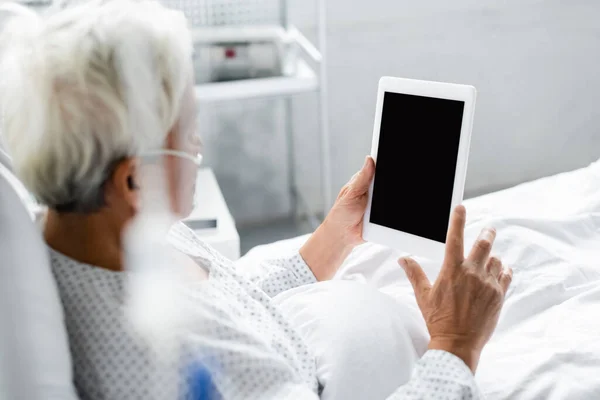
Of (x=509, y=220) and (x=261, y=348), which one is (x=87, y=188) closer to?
(x=261, y=348)

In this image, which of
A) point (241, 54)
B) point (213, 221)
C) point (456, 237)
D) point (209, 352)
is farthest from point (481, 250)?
point (241, 54)

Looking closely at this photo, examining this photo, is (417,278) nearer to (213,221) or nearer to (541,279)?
(541,279)

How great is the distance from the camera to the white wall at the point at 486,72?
211 centimetres

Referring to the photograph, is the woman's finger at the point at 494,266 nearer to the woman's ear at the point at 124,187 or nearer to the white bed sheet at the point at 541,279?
the white bed sheet at the point at 541,279

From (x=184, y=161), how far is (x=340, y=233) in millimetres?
383

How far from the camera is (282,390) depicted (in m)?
0.67

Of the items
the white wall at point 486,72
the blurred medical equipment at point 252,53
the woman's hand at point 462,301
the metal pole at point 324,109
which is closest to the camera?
the woman's hand at point 462,301

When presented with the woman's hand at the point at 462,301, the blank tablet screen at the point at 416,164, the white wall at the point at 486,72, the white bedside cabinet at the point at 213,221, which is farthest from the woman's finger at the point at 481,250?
the white wall at the point at 486,72

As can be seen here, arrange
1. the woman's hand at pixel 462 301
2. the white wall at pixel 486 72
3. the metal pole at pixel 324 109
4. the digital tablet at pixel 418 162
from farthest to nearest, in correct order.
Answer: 1. the white wall at pixel 486 72
2. the metal pole at pixel 324 109
3. the digital tablet at pixel 418 162
4. the woman's hand at pixel 462 301

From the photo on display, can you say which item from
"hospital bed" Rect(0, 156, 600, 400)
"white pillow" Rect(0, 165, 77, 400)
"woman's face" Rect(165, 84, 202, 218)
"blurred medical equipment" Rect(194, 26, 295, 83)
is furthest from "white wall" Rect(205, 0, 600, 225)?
"white pillow" Rect(0, 165, 77, 400)

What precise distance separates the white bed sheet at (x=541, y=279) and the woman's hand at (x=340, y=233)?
60mm

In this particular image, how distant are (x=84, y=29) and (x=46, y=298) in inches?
8.9

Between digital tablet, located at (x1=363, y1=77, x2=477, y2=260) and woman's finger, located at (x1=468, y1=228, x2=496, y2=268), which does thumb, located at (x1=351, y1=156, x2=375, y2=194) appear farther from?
woman's finger, located at (x1=468, y1=228, x2=496, y2=268)

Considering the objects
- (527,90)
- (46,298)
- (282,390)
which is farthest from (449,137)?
(527,90)
